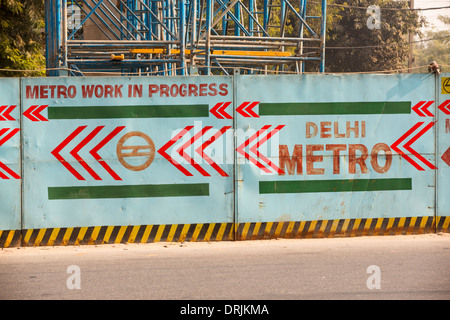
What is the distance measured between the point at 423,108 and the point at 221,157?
3.21 m

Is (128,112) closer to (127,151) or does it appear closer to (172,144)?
(127,151)

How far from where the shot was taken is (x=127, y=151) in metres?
10.4

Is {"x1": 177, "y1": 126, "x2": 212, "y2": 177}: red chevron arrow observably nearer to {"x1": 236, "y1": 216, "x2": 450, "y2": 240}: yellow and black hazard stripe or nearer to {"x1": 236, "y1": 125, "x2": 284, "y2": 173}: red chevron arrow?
{"x1": 236, "y1": 125, "x2": 284, "y2": 173}: red chevron arrow

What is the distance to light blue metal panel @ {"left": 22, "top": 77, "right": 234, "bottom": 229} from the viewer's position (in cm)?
1020

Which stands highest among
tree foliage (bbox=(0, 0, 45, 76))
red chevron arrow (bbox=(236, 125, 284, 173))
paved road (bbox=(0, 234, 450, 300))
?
tree foliage (bbox=(0, 0, 45, 76))

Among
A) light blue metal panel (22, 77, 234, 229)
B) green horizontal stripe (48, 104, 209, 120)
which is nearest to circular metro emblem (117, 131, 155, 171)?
light blue metal panel (22, 77, 234, 229)

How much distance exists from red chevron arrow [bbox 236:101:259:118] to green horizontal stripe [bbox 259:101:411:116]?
108 mm

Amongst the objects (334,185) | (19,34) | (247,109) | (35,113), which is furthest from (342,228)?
(19,34)

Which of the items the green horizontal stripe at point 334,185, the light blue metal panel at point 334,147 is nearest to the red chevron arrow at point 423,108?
the light blue metal panel at point 334,147

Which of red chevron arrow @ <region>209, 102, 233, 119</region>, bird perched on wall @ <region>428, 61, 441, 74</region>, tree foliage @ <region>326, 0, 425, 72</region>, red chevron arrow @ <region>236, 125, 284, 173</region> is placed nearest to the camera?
red chevron arrow @ <region>209, 102, 233, 119</region>

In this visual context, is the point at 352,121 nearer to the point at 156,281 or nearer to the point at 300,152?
the point at 300,152

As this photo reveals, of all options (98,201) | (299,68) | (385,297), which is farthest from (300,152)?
(299,68)

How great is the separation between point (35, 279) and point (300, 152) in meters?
4.45

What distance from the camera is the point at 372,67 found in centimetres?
5444
